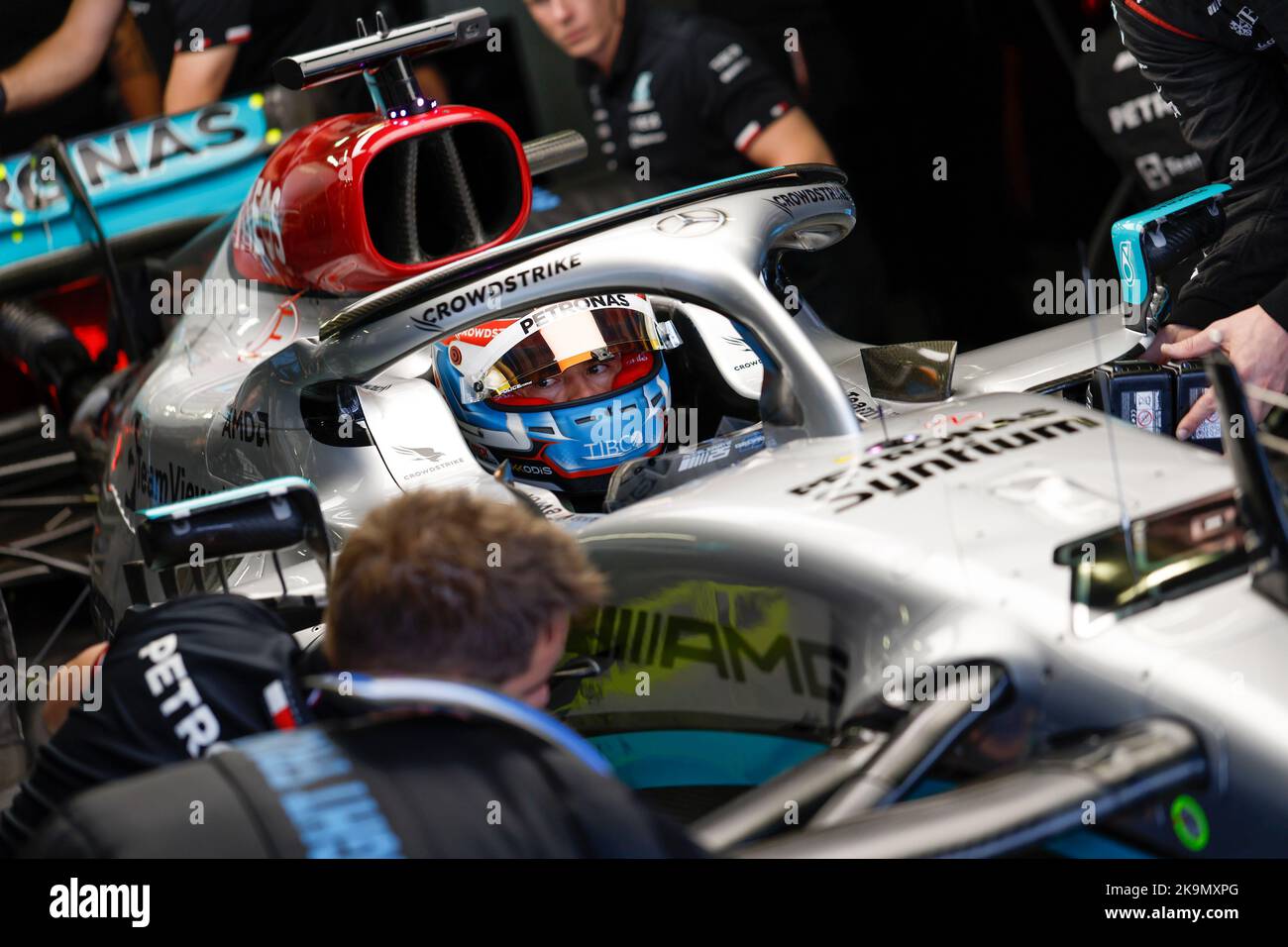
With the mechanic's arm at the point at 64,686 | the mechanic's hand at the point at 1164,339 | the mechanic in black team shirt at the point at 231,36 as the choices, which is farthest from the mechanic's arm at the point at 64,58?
the mechanic's hand at the point at 1164,339

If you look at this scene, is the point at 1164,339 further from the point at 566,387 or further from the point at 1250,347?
the point at 566,387

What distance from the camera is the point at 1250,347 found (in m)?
2.04

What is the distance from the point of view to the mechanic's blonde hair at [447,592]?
3.83 feet

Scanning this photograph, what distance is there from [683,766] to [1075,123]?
156 inches

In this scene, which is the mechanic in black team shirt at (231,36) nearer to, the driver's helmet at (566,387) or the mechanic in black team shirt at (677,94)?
the mechanic in black team shirt at (677,94)

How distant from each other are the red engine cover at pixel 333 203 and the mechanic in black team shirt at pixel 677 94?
180 centimetres

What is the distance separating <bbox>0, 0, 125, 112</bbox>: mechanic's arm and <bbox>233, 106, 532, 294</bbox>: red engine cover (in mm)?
2433

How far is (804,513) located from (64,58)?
3985 mm
